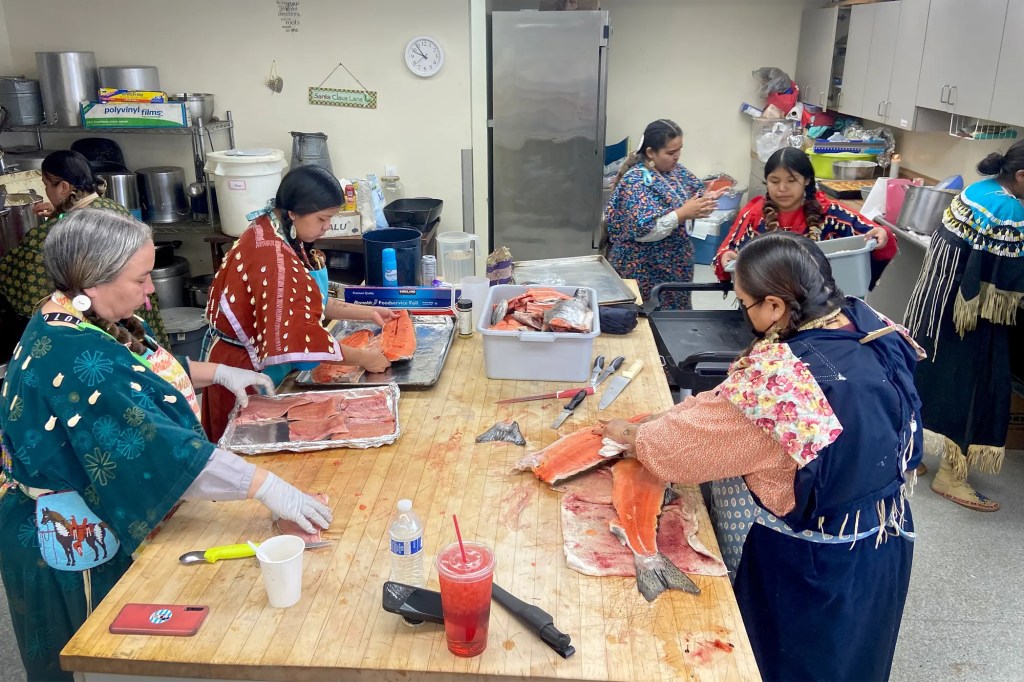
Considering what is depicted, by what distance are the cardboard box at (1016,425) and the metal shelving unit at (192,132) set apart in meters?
4.68

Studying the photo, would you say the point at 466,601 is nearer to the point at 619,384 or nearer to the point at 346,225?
the point at 619,384

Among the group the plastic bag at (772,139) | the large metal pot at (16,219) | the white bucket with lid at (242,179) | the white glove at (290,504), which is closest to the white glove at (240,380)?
the white glove at (290,504)

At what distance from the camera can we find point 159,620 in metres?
1.46

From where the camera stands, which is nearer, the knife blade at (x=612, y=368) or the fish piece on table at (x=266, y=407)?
the fish piece on table at (x=266, y=407)

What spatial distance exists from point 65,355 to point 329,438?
2.29 ft

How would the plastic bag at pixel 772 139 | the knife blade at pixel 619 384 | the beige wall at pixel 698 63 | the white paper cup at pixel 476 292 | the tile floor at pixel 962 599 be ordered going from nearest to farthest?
1. the knife blade at pixel 619 384
2. the tile floor at pixel 962 599
3. the white paper cup at pixel 476 292
4. the plastic bag at pixel 772 139
5. the beige wall at pixel 698 63

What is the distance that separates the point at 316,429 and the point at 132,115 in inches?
135

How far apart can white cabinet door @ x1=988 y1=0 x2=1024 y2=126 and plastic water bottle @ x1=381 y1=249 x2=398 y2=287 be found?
293 cm

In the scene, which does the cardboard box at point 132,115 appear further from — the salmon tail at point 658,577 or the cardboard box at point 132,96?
the salmon tail at point 658,577

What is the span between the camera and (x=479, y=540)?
Answer: 1.71m

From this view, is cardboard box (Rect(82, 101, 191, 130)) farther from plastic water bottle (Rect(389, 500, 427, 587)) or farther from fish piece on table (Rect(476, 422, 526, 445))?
plastic water bottle (Rect(389, 500, 427, 587))

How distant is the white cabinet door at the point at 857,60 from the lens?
213 inches

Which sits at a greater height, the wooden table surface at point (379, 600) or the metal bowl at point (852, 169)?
the metal bowl at point (852, 169)

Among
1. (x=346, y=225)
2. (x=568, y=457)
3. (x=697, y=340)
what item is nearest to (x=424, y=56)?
(x=346, y=225)
